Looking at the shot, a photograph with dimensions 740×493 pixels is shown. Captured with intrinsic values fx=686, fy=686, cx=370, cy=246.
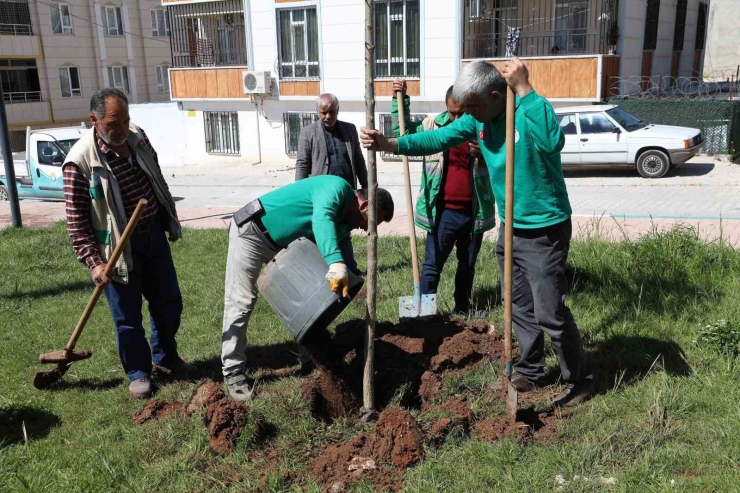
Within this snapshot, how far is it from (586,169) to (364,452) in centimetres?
1317

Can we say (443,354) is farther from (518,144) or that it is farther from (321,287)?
(518,144)

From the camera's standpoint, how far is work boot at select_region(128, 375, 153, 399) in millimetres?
4535

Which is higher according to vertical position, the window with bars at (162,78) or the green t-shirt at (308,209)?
the window with bars at (162,78)

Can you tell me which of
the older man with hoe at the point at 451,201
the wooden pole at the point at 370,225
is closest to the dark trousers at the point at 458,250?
the older man with hoe at the point at 451,201

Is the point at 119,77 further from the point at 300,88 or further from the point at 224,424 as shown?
the point at 224,424

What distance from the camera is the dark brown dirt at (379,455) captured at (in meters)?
3.42

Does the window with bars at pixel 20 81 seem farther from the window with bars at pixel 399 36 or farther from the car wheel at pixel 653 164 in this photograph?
the car wheel at pixel 653 164

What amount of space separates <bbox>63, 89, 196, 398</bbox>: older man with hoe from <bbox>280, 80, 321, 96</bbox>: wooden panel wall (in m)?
15.6

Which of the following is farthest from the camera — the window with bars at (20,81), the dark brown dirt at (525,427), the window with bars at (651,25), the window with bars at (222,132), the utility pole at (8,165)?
the window with bars at (20,81)

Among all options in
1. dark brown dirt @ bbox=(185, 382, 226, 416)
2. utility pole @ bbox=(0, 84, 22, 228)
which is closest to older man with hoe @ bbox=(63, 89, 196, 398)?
dark brown dirt @ bbox=(185, 382, 226, 416)

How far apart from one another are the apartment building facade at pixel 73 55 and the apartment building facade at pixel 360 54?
11.5 meters

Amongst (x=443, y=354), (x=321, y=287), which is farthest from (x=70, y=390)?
(x=443, y=354)

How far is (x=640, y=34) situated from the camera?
1786cm

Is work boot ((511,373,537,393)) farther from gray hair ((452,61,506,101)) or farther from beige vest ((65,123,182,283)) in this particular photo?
beige vest ((65,123,182,283))
